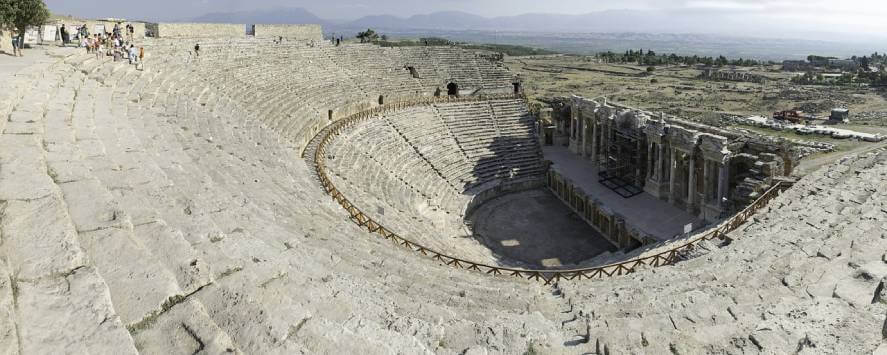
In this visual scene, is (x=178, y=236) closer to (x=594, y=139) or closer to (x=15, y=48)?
(x=15, y=48)

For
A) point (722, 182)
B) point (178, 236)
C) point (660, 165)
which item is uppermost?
point (178, 236)

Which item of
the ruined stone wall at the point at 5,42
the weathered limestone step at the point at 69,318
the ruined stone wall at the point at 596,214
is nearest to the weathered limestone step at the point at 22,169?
the weathered limestone step at the point at 69,318

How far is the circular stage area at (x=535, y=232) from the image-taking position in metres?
22.1

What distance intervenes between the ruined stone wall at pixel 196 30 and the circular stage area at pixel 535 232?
22697 mm

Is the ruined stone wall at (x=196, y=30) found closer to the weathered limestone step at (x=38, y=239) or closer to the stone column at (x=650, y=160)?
the stone column at (x=650, y=160)

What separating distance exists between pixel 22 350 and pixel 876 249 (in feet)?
46.9

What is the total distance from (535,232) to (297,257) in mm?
17209

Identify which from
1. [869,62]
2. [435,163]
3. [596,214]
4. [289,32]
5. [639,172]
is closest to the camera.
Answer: [596,214]

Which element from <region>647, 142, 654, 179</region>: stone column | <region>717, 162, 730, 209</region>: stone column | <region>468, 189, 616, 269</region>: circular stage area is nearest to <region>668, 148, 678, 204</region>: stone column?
<region>647, 142, 654, 179</region>: stone column

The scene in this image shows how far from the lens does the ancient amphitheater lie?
5.76 m

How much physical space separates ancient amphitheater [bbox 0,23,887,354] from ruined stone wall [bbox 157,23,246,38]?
538 inches

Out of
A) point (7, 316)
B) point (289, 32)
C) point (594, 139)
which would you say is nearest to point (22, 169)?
point (7, 316)

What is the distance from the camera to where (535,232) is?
24.9 m

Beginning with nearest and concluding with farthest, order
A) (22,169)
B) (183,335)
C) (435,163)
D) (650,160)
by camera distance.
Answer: (183,335) < (22,169) < (650,160) < (435,163)
